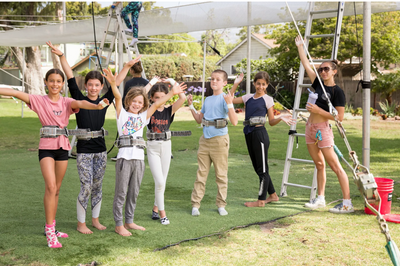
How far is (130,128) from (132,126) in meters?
0.03

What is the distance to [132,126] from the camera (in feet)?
12.9

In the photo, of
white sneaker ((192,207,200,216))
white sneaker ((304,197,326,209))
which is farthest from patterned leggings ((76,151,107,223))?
white sneaker ((304,197,326,209))

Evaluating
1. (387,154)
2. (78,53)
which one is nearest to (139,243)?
(387,154)

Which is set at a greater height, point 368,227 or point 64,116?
point 64,116

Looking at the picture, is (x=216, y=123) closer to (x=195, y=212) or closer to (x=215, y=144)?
(x=215, y=144)

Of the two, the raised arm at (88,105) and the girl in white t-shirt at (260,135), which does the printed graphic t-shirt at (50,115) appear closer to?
the raised arm at (88,105)

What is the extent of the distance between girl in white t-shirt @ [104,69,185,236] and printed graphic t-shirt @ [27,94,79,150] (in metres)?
0.50

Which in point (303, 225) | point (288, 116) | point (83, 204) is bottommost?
point (303, 225)

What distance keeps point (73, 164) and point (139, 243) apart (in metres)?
4.31

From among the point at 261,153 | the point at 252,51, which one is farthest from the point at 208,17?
the point at 252,51

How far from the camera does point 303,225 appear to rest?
14.2ft

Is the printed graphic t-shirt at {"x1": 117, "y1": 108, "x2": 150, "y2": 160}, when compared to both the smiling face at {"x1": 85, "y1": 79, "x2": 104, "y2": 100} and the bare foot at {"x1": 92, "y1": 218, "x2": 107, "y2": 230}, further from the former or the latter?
the bare foot at {"x1": 92, "y1": 218, "x2": 107, "y2": 230}

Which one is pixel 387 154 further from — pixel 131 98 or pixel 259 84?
pixel 131 98

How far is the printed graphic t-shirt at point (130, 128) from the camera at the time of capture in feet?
12.6
